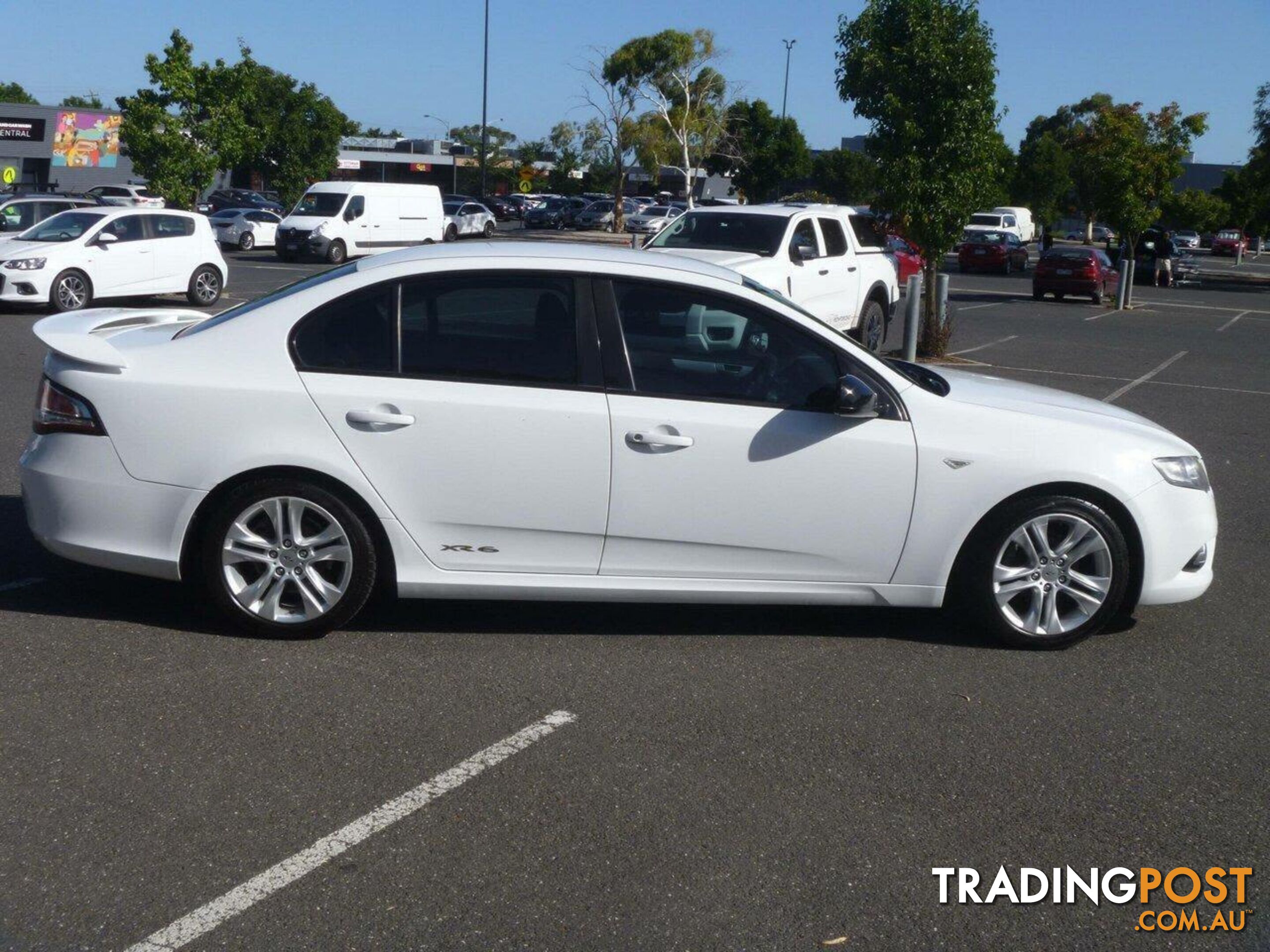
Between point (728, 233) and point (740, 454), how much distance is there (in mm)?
9541

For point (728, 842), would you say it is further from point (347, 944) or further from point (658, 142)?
point (658, 142)

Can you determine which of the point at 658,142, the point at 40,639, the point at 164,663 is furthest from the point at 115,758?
the point at 658,142

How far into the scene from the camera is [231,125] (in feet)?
135

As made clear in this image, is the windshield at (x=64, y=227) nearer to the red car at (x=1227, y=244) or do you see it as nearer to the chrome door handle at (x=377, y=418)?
the chrome door handle at (x=377, y=418)

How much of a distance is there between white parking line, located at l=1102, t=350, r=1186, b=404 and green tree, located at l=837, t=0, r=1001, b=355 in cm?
283

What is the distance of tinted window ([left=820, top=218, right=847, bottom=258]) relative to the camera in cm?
1492

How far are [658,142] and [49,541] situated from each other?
2245 inches

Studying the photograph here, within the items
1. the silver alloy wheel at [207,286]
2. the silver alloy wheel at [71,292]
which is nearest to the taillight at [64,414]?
the silver alloy wheel at [71,292]

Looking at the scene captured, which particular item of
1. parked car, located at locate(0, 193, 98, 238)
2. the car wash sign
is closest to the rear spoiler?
parked car, located at locate(0, 193, 98, 238)

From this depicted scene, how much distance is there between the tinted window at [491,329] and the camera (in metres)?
5.35

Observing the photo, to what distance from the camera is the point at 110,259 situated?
1922cm

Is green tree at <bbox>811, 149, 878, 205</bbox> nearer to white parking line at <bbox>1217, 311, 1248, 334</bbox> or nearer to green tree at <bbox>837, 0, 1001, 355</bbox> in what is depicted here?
white parking line at <bbox>1217, 311, 1248, 334</bbox>

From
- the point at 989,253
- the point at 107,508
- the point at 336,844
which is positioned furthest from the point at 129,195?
the point at 336,844

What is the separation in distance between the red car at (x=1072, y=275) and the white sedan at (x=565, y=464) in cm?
2789
